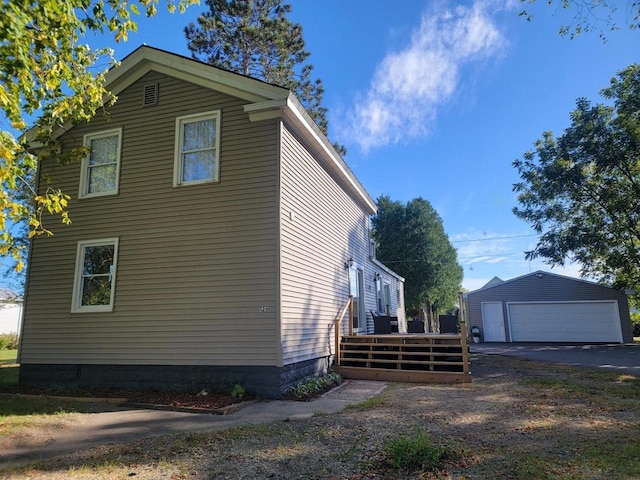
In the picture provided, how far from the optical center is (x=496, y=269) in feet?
143

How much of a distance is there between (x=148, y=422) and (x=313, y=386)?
329 centimetres

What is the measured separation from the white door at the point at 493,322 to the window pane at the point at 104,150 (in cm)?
2199

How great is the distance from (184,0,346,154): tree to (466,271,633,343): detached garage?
17.2 meters

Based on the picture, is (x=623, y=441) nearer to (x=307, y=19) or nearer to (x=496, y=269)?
(x=307, y=19)

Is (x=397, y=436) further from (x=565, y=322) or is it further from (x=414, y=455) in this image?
(x=565, y=322)

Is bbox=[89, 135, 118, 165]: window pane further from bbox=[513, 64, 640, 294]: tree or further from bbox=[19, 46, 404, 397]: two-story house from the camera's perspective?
bbox=[513, 64, 640, 294]: tree

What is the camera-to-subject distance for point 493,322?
80.3 feet

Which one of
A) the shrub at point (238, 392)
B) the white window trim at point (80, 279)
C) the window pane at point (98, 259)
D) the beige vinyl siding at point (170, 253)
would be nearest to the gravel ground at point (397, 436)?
the shrub at point (238, 392)

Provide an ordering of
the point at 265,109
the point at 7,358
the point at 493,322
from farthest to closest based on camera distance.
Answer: the point at 493,322
the point at 7,358
the point at 265,109

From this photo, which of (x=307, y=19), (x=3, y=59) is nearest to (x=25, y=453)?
(x=3, y=59)

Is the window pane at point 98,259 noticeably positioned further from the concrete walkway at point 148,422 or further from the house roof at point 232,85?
the concrete walkway at point 148,422

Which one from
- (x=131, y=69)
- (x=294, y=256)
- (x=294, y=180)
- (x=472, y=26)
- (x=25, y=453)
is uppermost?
(x=472, y=26)

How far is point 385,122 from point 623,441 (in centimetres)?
1643

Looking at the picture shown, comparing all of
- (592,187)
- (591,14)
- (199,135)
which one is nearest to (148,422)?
(199,135)
